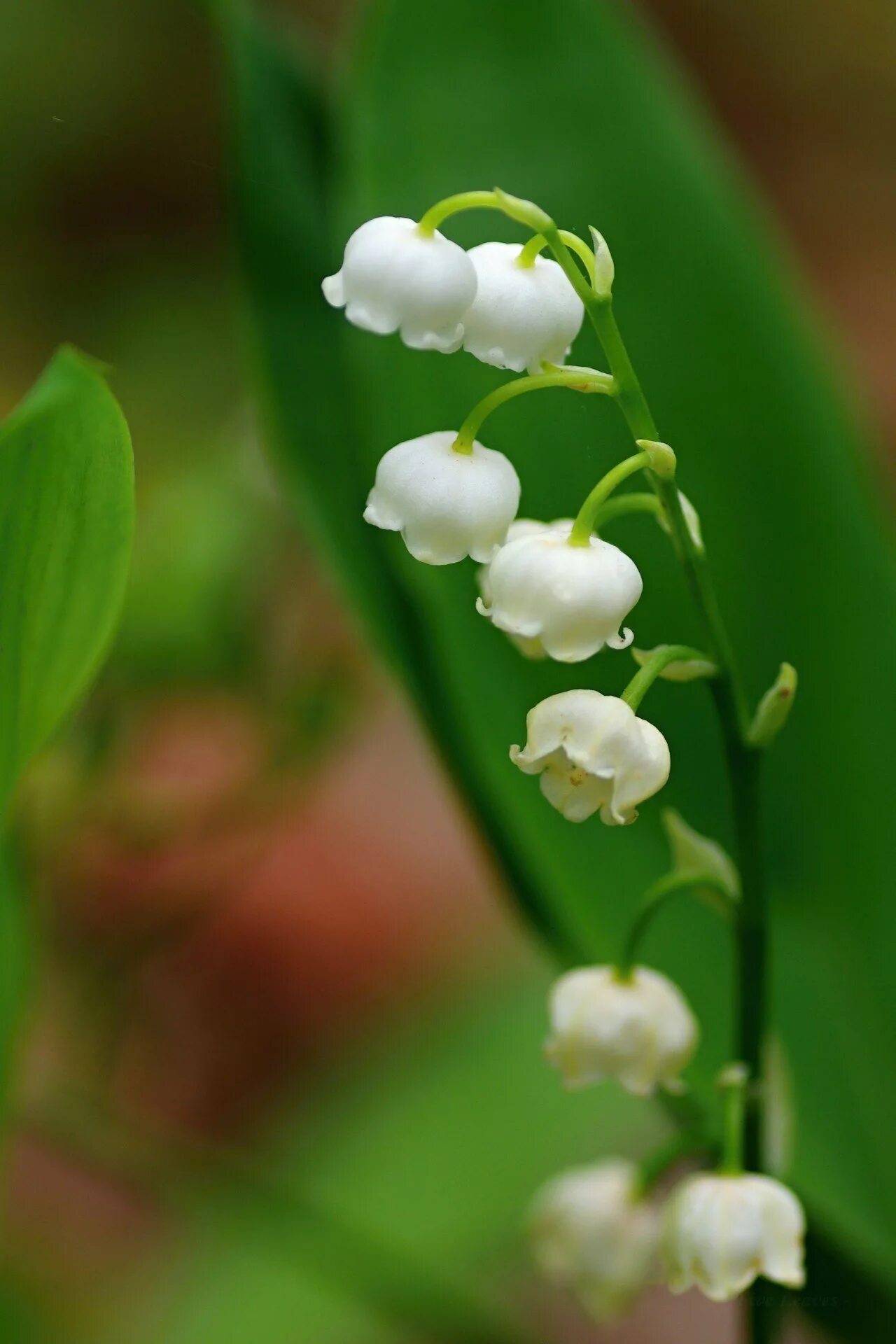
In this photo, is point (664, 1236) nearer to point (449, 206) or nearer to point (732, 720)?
point (732, 720)

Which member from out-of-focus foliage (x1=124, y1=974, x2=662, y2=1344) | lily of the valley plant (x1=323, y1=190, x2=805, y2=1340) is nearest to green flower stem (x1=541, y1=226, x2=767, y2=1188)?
lily of the valley plant (x1=323, y1=190, x2=805, y2=1340)

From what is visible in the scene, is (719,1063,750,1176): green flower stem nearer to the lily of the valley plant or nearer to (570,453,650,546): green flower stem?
the lily of the valley plant

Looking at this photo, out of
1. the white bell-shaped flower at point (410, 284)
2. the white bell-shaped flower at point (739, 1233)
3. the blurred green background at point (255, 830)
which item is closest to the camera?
the white bell-shaped flower at point (410, 284)

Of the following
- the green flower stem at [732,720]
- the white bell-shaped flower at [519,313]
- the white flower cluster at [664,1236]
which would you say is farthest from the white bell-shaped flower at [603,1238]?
the white bell-shaped flower at [519,313]

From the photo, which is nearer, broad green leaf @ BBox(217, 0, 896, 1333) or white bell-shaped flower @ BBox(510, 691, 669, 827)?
white bell-shaped flower @ BBox(510, 691, 669, 827)

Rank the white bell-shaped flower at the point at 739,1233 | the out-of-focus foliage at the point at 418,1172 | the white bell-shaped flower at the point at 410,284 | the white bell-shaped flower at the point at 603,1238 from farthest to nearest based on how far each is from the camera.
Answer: the out-of-focus foliage at the point at 418,1172
the white bell-shaped flower at the point at 603,1238
the white bell-shaped flower at the point at 739,1233
the white bell-shaped flower at the point at 410,284

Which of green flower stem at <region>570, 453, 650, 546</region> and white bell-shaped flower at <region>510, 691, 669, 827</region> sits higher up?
green flower stem at <region>570, 453, 650, 546</region>

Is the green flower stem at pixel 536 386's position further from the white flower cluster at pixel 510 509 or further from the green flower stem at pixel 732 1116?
the green flower stem at pixel 732 1116

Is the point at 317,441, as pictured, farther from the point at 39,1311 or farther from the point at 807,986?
the point at 39,1311
